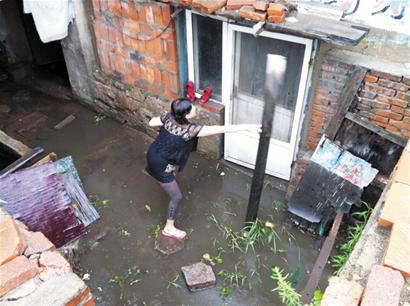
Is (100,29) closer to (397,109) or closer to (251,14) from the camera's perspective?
(251,14)

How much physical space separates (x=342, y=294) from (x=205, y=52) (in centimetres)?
391

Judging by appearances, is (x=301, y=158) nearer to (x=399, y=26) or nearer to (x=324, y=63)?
(x=324, y=63)

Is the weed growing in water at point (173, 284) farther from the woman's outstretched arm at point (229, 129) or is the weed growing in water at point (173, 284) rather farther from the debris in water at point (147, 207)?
the woman's outstretched arm at point (229, 129)

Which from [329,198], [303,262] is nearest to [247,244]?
[303,262]

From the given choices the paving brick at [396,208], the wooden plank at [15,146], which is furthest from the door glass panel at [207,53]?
the paving brick at [396,208]

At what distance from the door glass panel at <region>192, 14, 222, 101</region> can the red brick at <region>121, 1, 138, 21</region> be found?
0.88 meters

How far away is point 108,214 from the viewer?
17.3 feet

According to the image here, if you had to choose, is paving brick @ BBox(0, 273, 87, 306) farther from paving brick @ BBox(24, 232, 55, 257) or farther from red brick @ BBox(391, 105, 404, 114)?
Answer: red brick @ BBox(391, 105, 404, 114)

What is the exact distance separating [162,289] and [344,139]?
9.00 feet

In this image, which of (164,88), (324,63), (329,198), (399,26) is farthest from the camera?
(164,88)

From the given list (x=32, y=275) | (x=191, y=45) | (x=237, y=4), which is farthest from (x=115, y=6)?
(x=32, y=275)

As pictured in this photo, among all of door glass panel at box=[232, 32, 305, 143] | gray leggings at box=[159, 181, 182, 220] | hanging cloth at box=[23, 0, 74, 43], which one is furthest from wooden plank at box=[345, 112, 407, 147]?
hanging cloth at box=[23, 0, 74, 43]

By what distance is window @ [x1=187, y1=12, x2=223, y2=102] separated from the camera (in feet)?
16.5

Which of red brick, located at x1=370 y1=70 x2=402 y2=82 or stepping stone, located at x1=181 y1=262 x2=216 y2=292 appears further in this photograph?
stepping stone, located at x1=181 y1=262 x2=216 y2=292
